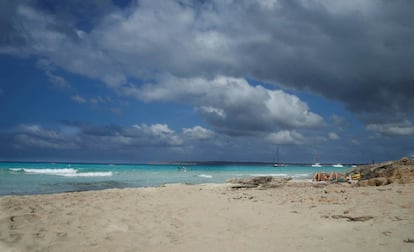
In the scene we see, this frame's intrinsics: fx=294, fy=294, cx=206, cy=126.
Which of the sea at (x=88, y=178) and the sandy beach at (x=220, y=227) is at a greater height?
the sandy beach at (x=220, y=227)

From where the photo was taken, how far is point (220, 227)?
7.80 metres

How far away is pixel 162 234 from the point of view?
7.19 meters

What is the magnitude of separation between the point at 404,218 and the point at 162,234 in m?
5.59

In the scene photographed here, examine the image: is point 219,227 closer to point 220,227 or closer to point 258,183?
point 220,227

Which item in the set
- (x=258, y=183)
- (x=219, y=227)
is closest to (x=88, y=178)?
(x=258, y=183)

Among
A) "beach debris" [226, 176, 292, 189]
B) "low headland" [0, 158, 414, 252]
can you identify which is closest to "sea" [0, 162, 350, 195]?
"beach debris" [226, 176, 292, 189]

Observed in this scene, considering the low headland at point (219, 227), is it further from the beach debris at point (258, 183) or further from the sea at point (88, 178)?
the sea at point (88, 178)

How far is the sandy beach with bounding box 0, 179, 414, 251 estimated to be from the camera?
5758mm

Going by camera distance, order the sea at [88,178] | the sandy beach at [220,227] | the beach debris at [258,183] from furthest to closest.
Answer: the sea at [88,178], the beach debris at [258,183], the sandy beach at [220,227]

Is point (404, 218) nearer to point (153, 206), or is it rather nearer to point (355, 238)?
point (355, 238)

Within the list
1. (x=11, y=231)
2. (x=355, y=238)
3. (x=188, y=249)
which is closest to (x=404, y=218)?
(x=355, y=238)

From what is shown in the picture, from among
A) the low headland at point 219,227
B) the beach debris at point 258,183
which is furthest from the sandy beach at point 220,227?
the beach debris at point 258,183

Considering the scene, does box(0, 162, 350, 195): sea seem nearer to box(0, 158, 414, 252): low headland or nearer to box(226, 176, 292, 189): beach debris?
box(226, 176, 292, 189): beach debris

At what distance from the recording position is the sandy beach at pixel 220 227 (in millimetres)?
5758
